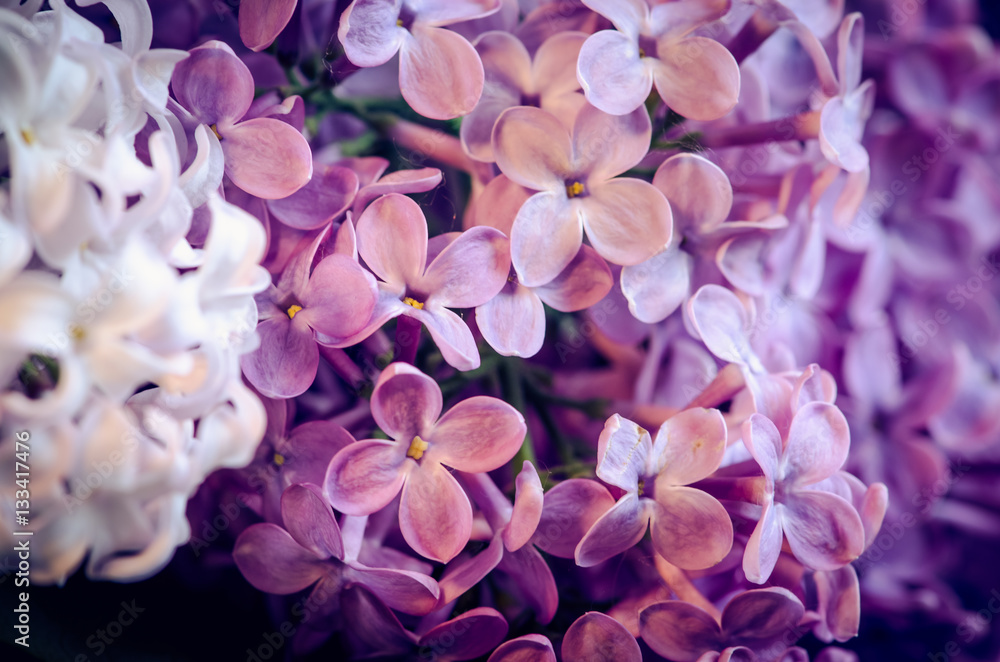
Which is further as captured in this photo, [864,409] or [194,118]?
[864,409]

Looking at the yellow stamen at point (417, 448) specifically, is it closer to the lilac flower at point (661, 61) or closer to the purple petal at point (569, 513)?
the purple petal at point (569, 513)

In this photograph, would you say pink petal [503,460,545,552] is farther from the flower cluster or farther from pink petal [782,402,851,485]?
pink petal [782,402,851,485]

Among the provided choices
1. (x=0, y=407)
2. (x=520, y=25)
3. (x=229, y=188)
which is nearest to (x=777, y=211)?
(x=520, y=25)

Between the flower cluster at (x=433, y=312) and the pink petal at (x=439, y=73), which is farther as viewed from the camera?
the pink petal at (x=439, y=73)

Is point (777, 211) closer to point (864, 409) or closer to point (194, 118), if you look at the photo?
point (864, 409)

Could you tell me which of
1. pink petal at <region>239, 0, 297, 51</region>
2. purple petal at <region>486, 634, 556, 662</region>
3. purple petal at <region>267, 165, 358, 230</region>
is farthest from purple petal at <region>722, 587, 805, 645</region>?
pink petal at <region>239, 0, 297, 51</region>

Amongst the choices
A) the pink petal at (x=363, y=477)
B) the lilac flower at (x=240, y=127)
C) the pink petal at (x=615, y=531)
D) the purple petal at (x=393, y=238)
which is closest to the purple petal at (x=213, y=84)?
the lilac flower at (x=240, y=127)

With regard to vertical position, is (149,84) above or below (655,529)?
above
